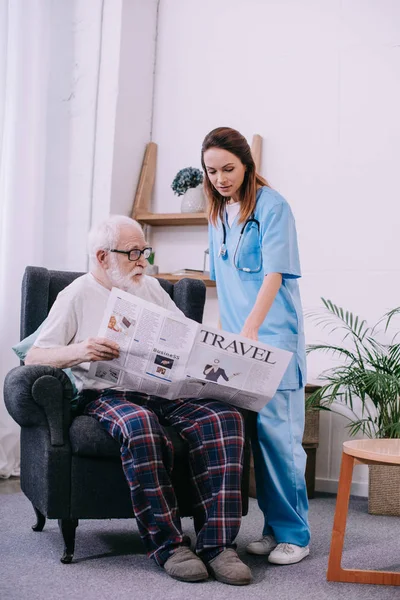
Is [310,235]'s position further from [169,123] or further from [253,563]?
[253,563]

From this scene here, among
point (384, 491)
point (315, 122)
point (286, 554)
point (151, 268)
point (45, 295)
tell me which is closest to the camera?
point (286, 554)

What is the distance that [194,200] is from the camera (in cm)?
364

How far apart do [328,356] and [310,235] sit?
1.91 feet

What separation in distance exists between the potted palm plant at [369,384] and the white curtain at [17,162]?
136 centimetres

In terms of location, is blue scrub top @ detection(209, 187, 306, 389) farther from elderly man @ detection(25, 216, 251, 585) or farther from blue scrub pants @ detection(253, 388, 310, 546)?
elderly man @ detection(25, 216, 251, 585)

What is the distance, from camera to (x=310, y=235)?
139 inches

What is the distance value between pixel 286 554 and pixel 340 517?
0.25m

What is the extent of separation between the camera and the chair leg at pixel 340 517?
1.90 metres

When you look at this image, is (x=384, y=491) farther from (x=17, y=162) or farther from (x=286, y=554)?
(x=17, y=162)

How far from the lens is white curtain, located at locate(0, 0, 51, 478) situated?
3.36 metres

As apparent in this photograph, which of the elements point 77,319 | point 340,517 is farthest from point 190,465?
point 77,319

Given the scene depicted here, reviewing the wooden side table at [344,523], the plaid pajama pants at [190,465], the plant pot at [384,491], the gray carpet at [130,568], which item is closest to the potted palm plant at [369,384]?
the plant pot at [384,491]

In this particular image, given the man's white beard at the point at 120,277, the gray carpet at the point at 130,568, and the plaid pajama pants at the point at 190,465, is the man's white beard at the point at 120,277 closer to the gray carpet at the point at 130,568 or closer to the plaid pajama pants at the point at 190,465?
the plaid pajama pants at the point at 190,465

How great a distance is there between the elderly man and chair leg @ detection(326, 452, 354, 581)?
24cm
